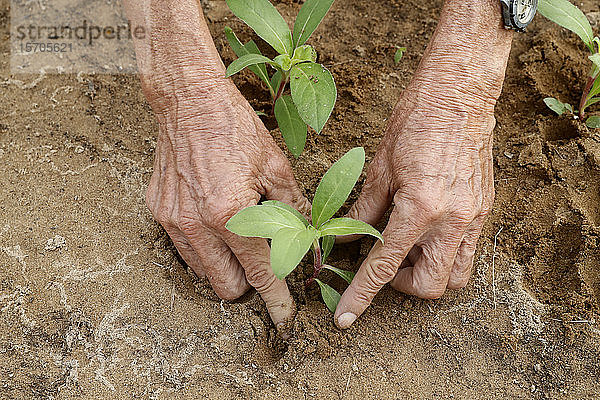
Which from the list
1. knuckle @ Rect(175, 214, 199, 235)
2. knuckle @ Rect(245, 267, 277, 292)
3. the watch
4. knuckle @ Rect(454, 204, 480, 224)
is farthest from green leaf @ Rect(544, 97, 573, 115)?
knuckle @ Rect(175, 214, 199, 235)

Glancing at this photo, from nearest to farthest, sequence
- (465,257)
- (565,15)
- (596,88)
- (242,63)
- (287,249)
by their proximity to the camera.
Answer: (287,249) < (242,63) < (465,257) < (565,15) < (596,88)

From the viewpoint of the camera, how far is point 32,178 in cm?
208

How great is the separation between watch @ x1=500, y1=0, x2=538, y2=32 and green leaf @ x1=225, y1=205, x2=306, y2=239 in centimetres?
91

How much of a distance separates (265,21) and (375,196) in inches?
23.5

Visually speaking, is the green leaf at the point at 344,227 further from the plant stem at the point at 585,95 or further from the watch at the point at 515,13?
the plant stem at the point at 585,95

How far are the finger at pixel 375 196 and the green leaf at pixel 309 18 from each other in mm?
413

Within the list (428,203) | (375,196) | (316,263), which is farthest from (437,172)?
(316,263)

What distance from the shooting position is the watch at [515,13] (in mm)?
1805

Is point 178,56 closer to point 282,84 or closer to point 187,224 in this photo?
point 282,84

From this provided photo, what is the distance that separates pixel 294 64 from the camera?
5.73 ft

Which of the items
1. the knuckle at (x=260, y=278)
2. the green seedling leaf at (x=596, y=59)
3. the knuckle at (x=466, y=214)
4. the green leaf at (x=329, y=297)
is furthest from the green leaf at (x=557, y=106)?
the knuckle at (x=260, y=278)

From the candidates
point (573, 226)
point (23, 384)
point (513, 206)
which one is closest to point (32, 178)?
point (23, 384)

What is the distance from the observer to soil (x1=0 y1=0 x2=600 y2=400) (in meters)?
1.71

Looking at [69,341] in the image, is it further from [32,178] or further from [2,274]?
[32,178]
